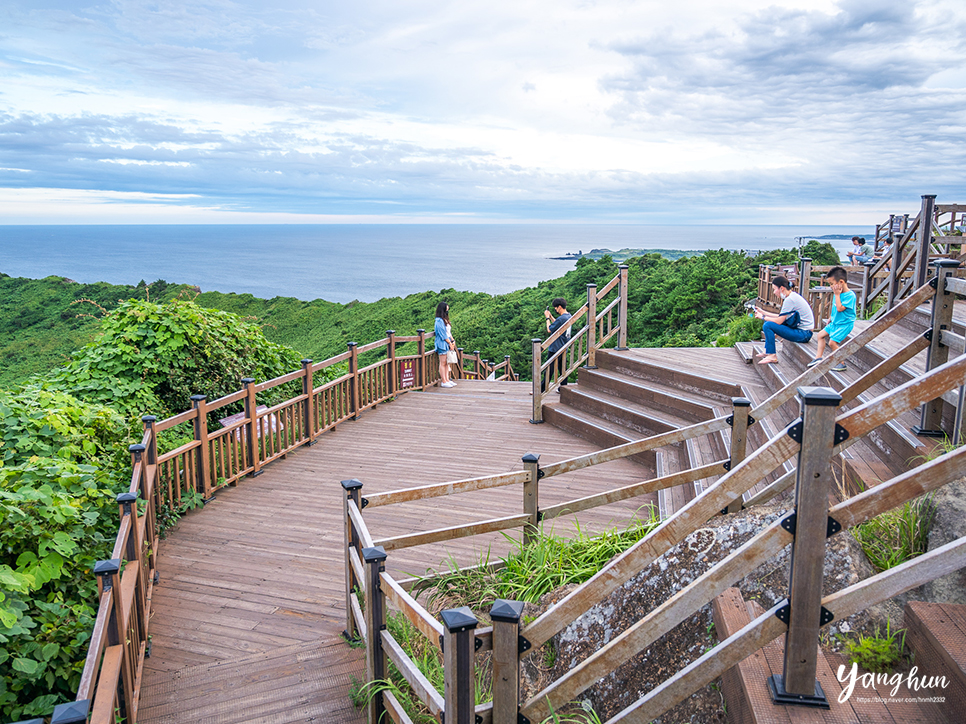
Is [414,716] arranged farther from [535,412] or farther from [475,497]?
[535,412]

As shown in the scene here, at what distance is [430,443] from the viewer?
29.5 ft

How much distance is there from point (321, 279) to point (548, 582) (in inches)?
5510

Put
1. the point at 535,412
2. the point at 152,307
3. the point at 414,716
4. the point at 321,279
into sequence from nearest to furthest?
the point at 414,716 → the point at 152,307 → the point at 535,412 → the point at 321,279

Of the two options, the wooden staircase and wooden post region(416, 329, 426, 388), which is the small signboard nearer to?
wooden post region(416, 329, 426, 388)

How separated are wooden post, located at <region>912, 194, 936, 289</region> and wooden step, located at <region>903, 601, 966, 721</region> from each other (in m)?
7.37

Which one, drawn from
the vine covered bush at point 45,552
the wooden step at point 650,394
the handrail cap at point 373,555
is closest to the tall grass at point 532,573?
the handrail cap at point 373,555

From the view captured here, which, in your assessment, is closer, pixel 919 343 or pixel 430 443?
pixel 919 343

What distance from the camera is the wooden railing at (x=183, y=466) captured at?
2.95m

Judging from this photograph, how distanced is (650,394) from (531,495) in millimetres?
4605

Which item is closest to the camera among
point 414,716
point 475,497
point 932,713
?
point 932,713

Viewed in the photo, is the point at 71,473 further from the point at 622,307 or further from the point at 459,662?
the point at 622,307

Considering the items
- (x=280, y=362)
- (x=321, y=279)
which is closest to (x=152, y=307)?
(x=280, y=362)

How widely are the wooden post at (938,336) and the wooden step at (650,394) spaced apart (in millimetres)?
3236

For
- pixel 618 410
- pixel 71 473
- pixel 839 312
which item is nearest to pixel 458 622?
pixel 71 473
